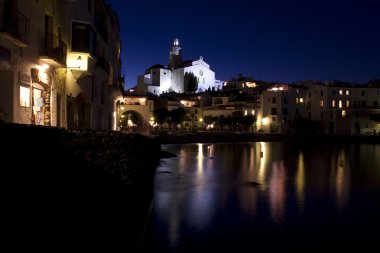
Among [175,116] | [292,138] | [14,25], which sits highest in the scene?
[14,25]

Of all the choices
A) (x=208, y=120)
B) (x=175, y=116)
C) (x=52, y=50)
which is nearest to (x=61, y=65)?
(x=52, y=50)

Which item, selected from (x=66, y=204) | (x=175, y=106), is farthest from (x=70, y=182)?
(x=175, y=106)

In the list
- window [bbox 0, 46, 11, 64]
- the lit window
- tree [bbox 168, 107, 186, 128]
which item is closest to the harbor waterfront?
the lit window

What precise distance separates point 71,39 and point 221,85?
133936mm

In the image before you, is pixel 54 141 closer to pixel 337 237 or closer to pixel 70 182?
pixel 70 182

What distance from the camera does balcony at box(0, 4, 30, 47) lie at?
1364cm

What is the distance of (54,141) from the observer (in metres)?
10.1

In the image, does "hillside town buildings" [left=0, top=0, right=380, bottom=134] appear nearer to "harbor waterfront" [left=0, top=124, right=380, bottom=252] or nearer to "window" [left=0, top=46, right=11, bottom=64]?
"window" [left=0, top=46, right=11, bottom=64]

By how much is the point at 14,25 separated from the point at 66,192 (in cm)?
742

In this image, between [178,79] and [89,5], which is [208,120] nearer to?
[178,79]

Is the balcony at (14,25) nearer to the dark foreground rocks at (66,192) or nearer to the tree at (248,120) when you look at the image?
the dark foreground rocks at (66,192)

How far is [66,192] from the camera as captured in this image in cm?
1003

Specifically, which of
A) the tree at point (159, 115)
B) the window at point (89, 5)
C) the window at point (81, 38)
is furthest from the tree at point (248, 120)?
the window at point (81, 38)

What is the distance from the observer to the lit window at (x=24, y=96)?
15.9 meters
